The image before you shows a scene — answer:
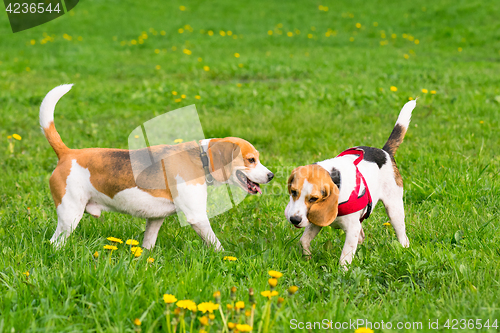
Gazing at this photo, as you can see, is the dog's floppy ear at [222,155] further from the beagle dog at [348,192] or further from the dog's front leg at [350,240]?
the dog's front leg at [350,240]

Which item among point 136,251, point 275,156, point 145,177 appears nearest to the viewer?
point 136,251

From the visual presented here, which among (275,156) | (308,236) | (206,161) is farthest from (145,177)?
(275,156)

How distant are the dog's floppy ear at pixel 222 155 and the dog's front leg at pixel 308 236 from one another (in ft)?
2.48

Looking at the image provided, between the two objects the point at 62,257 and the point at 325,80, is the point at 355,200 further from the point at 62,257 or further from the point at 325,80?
the point at 325,80

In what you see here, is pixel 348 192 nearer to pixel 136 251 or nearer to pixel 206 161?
pixel 206 161

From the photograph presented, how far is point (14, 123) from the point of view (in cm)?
743

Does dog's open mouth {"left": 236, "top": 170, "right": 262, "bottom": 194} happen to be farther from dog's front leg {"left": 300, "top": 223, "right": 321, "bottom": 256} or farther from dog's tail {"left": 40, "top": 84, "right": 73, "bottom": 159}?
dog's tail {"left": 40, "top": 84, "right": 73, "bottom": 159}

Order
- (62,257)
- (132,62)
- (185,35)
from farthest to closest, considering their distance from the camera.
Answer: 1. (185,35)
2. (132,62)
3. (62,257)

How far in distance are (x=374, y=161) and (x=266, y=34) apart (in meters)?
14.9

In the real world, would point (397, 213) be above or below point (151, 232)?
above

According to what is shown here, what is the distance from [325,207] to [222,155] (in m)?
0.88

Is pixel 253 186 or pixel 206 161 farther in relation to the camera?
pixel 253 186

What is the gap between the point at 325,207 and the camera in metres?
2.93

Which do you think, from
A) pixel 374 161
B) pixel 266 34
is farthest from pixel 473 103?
pixel 266 34
